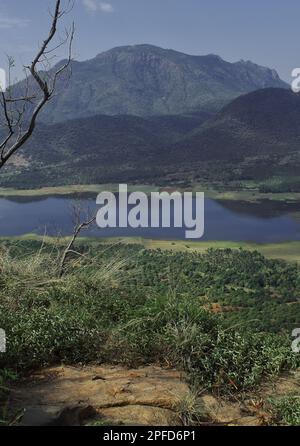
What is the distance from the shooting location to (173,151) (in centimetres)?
12825

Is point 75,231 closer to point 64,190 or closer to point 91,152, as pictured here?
point 64,190

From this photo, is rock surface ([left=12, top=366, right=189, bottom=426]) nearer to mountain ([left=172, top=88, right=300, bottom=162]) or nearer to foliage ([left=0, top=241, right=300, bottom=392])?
foliage ([left=0, top=241, right=300, bottom=392])

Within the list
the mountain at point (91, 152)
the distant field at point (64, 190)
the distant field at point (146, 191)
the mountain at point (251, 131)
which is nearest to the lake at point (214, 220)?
the distant field at point (146, 191)

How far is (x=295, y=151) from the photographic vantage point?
12219 cm

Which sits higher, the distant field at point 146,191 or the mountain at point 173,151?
the mountain at point 173,151

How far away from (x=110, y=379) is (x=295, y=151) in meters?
124

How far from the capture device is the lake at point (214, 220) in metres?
58.6

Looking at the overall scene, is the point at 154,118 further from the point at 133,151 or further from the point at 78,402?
the point at 78,402

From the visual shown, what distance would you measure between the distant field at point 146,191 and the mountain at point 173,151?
14.6ft

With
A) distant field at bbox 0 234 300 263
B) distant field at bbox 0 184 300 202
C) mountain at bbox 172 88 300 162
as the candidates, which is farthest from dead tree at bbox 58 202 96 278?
mountain at bbox 172 88 300 162

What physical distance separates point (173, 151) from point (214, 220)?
60.7 metres

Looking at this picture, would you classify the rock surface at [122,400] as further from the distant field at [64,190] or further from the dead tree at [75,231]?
the distant field at [64,190]

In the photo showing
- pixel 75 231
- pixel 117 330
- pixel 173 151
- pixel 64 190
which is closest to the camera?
pixel 117 330

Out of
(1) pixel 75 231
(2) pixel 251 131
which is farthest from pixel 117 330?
(2) pixel 251 131
